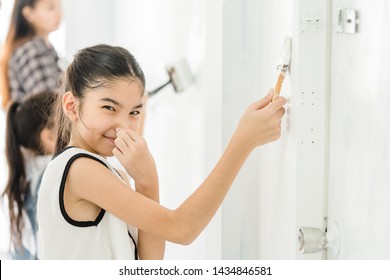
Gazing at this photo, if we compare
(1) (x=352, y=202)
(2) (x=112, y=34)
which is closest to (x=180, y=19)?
(2) (x=112, y=34)

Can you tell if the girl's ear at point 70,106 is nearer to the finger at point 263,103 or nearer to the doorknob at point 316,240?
the finger at point 263,103

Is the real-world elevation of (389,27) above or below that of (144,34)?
below

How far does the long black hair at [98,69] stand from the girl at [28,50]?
4.12ft

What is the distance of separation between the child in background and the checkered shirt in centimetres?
12

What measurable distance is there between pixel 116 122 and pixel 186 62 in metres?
0.83

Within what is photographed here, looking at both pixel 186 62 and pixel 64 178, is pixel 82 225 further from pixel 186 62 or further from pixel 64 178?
pixel 186 62

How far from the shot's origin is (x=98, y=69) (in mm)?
1144

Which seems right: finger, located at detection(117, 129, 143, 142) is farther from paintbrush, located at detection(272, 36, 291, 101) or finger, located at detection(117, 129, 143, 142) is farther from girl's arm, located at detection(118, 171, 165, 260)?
paintbrush, located at detection(272, 36, 291, 101)

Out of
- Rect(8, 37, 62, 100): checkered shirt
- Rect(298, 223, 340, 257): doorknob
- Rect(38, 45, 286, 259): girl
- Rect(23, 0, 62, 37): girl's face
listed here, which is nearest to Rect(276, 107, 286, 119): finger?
Rect(38, 45, 286, 259): girl

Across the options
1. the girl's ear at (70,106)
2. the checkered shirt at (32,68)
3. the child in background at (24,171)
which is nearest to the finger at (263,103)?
the girl's ear at (70,106)

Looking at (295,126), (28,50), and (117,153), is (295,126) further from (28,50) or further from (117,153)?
(28,50)

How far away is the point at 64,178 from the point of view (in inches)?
44.1

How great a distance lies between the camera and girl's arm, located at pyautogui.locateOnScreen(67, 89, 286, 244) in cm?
109

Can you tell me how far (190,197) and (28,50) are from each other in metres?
1.50
